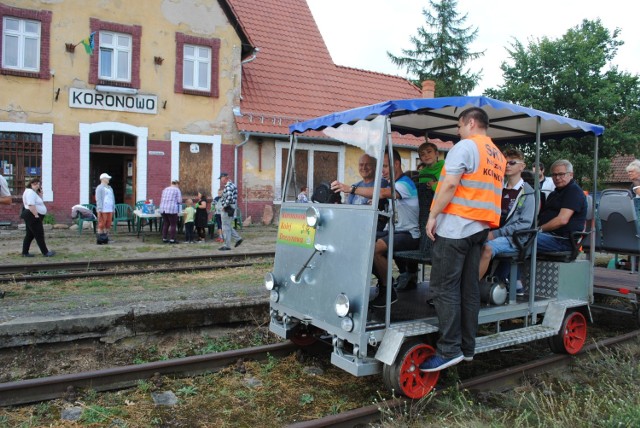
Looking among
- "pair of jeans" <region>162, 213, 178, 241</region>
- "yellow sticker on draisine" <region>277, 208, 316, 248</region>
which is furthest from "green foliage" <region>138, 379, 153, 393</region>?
"pair of jeans" <region>162, 213, 178, 241</region>

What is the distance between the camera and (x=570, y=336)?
576 cm

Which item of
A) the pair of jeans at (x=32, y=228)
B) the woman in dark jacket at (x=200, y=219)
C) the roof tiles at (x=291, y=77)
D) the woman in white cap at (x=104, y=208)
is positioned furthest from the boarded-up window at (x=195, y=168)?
the pair of jeans at (x=32, y=228)

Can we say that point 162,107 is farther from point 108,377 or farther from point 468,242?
point 468,242

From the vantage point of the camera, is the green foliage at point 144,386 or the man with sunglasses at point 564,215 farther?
the man with sunglasses at point 564,215

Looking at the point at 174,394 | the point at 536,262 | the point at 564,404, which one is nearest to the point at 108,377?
the point at 174,394

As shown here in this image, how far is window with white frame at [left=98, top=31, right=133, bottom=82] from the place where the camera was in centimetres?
1675

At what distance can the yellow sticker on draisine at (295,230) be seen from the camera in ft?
16.2

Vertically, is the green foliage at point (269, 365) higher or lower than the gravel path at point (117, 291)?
lower

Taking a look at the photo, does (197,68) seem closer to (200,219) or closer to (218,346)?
(200,219)

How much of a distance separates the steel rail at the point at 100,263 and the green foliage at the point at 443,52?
28.6 metres

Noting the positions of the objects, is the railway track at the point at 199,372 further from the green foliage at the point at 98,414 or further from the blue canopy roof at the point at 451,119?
the blue canopy roof at the point at 451,119

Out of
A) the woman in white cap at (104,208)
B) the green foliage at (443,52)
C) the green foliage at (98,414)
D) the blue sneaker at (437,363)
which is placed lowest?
the green foliage at (98,414)

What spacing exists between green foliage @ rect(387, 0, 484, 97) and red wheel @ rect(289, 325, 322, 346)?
109 ft

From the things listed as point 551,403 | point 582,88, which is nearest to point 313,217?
point 551,403
